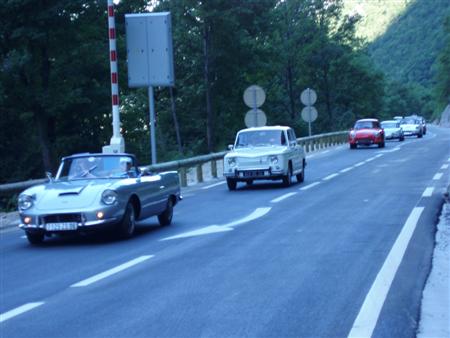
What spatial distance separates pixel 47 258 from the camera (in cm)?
1168

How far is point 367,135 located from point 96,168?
3816 cm

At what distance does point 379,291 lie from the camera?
8.51 meters

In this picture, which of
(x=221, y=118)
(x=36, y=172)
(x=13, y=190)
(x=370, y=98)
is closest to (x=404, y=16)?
(x=370, y=98)

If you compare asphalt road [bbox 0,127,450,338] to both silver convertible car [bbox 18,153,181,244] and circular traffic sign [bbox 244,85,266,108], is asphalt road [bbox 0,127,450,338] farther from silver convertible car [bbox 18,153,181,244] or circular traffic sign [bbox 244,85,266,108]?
circular traffic sign [bbox 244,85,266,108]

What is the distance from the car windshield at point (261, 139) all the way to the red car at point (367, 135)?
88.4 feet

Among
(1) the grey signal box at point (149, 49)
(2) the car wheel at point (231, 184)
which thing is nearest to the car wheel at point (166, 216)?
(2) the car wheel at point (231, 184)

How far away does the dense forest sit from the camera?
32.3 metres

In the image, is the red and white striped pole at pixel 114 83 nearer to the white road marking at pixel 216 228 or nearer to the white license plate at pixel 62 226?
the white road marking at pixel 216 228

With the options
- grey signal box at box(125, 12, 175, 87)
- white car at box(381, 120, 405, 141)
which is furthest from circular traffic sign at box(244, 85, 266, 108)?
white car at box(381, 120, 405, 141)

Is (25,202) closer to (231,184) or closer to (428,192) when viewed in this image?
(428,192)

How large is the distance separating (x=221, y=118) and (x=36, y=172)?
66.5ft

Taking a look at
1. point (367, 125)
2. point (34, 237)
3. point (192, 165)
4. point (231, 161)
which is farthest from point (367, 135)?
point (34, 237)

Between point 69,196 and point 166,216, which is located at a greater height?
point 69,196

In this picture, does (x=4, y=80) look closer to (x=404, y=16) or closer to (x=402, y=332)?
(x=402, y=332)
